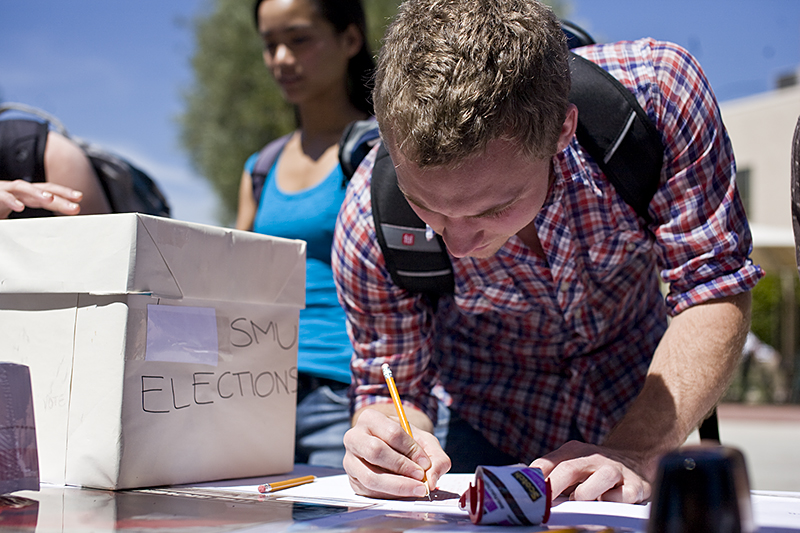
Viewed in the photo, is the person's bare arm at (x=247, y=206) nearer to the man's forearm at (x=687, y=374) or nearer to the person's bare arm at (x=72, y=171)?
the person's bare arm at (x=72, y=171)

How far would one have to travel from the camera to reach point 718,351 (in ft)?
4.65

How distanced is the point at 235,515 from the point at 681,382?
2.84 feet

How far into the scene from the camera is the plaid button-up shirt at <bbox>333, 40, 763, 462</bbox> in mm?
1413

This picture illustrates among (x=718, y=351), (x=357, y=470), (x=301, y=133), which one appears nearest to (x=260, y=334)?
(x=357, y=470)

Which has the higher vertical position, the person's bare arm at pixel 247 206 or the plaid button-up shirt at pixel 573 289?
the person's bare arm at pixel 247 206

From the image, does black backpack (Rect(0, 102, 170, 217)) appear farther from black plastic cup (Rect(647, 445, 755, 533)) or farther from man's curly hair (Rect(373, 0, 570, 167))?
black plastic cup (Rect(647, 445, 755, 533))

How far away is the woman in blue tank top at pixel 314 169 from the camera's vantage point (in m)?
2.01

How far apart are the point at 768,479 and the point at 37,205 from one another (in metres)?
4.28

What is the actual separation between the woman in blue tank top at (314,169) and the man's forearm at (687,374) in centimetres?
82

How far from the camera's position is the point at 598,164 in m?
1.43

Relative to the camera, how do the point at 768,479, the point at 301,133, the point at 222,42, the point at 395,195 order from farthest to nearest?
the point at 222,42 < the point at 768,479 < the point at 301,133 < the point at 395,195

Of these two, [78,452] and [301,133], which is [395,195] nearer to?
[78,452]

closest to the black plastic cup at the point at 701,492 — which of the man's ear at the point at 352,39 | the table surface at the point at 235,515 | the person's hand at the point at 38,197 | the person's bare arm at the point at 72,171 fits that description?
the table surface at the point at 235,515

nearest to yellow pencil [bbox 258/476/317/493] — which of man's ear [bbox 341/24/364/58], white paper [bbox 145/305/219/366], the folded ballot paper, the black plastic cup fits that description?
white paper [bbox 145/305/219/366]
